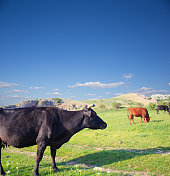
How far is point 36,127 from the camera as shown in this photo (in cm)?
576

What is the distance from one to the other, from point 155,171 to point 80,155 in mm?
3963

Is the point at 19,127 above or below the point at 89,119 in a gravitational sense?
below

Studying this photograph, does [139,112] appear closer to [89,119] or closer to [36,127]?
[89,119]

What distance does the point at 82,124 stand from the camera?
6.71 metres

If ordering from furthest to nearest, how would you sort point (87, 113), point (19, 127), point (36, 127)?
point (87, 113)
point (36, 127)
point (19, 127)

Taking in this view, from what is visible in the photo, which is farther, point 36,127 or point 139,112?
point 139,112

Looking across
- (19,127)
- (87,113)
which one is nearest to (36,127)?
(19,127)

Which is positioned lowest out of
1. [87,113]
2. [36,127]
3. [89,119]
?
[36,127]

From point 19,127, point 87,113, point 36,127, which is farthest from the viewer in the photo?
point 87,113

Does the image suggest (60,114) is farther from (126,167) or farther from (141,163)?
(141,163)

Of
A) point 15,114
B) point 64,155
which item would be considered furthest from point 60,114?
point 64,155

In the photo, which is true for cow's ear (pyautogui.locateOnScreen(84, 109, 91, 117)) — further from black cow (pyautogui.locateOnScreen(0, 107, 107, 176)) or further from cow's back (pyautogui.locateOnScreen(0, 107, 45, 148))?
cow's back (pyautogui.locateOnScreen(0, 107, 45, 148))

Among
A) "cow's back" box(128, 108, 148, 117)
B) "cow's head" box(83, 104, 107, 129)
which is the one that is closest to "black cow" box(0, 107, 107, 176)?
"cow's head" box(83, 104, 107, 129)

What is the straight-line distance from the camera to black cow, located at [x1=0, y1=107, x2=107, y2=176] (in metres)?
5.61
